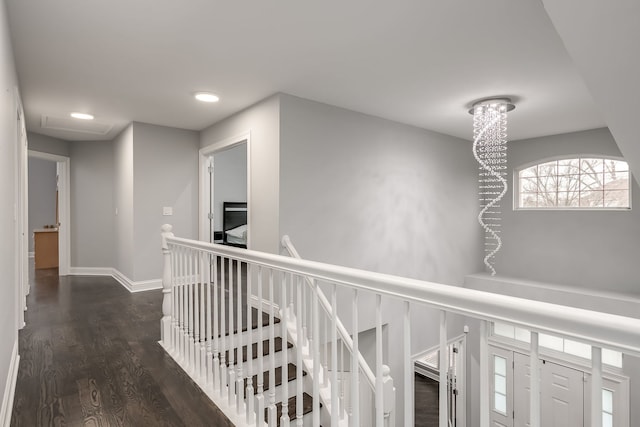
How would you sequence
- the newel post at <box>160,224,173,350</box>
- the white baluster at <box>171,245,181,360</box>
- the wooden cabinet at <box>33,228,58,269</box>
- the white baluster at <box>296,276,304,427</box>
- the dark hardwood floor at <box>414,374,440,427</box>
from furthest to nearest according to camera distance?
the wooden cabinet at <box>33,228,58,269</box>
the dark hardwood floor at <box>414,374,440,427</box>
the newel post at <box>160,224,173,350</box>
the white baluster at <box>171,245,181,360</box>
the white baluster at <box>296,276,304,427</box>

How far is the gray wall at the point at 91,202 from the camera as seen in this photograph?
575 centimetres

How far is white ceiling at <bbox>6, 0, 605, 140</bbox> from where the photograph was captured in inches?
82.7

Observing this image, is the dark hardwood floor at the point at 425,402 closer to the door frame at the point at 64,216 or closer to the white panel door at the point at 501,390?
the white panel door at the point at 501,390

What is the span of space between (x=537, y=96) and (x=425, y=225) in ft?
6.93

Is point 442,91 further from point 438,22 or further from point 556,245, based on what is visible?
point 556,245

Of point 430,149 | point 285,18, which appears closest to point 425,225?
point 430,149

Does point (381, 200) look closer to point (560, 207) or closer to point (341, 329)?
point (341, 329)

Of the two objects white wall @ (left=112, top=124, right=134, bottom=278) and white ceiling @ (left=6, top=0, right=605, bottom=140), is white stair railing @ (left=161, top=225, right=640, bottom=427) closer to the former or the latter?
white ceiling @ (left=6, top=0, right=605, bottom=140)

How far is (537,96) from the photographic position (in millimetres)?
3555

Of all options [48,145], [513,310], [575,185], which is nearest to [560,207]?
[575,185]

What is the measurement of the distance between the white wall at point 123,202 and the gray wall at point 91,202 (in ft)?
0.65

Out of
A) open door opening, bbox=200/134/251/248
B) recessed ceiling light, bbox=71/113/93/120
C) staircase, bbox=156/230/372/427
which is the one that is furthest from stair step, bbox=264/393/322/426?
open door opening, bbox=200/134/251/248

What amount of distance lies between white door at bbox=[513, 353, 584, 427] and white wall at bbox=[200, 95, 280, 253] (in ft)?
13.9

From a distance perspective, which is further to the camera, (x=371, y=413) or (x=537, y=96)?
(x=371, y=413)
